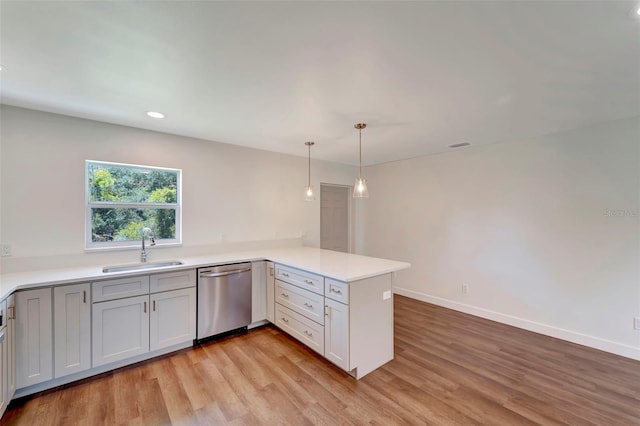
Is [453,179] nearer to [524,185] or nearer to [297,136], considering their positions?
[524,185]

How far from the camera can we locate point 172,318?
269 cm

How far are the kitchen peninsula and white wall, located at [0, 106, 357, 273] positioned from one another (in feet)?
1.21

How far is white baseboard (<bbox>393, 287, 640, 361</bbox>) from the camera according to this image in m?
2.69

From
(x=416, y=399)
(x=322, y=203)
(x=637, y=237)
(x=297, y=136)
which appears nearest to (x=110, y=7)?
(x=297, y=136)

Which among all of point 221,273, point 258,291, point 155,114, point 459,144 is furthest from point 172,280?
point 459,144

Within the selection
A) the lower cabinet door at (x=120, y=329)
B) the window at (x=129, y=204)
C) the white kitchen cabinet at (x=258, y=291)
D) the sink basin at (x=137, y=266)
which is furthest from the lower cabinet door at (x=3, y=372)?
the white kitchen cabinet at (x=258, y=291)

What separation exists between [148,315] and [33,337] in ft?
2.49

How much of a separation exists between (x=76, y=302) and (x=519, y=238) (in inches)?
188

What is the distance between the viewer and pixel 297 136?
10.8ft

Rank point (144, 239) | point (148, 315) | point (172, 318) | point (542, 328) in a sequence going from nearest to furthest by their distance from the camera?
1. point (148, 315)
2. point (172, 318)
3. point (144, 239)
4. point (542, 328)

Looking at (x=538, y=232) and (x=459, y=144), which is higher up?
(x=459, y=144)

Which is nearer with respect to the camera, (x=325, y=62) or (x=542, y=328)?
(x=325, y=62)

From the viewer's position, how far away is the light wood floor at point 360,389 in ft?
6.15

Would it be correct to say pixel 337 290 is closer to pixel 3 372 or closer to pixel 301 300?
pixel 301 300
